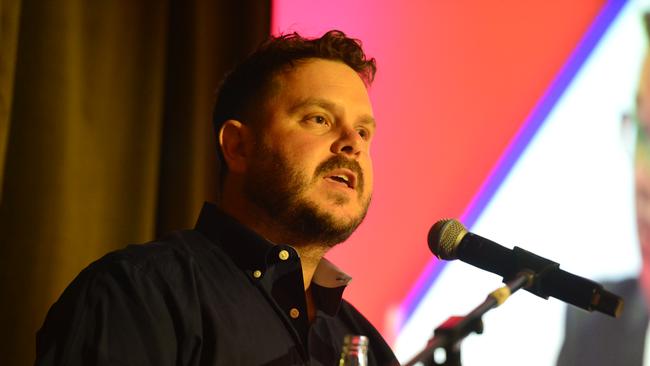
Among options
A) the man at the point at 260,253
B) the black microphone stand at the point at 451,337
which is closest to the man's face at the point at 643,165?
the man at the point at 260,253

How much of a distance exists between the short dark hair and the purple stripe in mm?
546

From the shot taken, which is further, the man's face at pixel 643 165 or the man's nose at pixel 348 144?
the man's face at pixel 643 165

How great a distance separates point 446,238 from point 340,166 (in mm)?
463

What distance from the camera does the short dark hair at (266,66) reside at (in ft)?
6.51

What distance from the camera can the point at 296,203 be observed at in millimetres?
1763

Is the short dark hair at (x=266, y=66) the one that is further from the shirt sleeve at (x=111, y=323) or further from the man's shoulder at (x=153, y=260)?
the shirt sleeve at (x=111, y=323)

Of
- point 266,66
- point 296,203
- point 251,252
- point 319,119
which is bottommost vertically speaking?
point 251,252

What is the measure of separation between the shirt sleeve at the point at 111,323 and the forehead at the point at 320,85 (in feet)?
2.14

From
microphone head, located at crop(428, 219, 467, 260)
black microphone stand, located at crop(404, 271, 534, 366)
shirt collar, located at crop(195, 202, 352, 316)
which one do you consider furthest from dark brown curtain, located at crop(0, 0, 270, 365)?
black microphone stand, located at crop(404, 271, 534, 366)

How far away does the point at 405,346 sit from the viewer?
2.35m

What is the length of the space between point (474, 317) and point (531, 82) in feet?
4.85

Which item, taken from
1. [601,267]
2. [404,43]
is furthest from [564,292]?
[404,43]

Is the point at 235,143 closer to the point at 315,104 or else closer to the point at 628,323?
the point at 315,104

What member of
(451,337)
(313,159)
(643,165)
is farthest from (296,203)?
(643,165)
